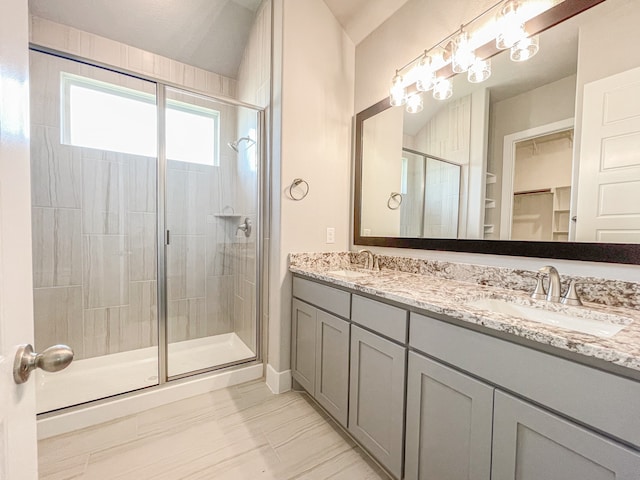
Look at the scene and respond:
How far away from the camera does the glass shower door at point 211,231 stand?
2.26 m

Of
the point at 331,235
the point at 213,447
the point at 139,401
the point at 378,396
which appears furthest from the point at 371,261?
the point at 139,401

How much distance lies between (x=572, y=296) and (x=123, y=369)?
9.35 ft

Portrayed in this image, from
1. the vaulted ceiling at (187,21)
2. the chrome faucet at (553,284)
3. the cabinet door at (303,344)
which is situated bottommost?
the cabinet door at (303,344)

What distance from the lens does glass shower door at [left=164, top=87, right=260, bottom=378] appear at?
2264mm

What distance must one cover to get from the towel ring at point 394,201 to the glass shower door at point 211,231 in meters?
1.03

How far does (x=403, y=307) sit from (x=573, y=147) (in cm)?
95

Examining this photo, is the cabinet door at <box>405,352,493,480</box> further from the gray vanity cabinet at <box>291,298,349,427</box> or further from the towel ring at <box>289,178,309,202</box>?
the towel ring at <box>289,178,309,202</box>

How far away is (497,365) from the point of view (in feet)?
2.80

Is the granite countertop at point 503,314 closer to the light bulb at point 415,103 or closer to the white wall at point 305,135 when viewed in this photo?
the white wall at point 305,135

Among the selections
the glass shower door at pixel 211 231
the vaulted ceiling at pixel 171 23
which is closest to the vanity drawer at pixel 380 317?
the glass shower door at pixel 211 231

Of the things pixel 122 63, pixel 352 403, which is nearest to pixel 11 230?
pixel 352 403

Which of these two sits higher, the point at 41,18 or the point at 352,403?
the point at 41,18

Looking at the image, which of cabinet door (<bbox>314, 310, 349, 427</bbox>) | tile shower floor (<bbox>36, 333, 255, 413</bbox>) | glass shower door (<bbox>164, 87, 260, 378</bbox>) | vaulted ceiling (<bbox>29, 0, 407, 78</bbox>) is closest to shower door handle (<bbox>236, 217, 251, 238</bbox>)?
glass shower door (<bbox>164, 87, 260, 378</bbox>)

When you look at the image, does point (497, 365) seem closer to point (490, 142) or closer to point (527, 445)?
point (527, 445)
